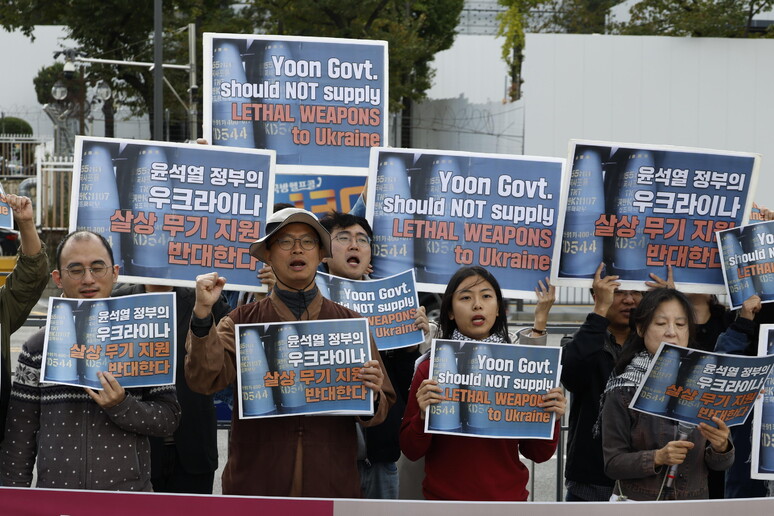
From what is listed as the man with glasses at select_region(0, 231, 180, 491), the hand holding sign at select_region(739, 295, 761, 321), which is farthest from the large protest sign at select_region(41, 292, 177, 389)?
the hand holding sign at select_region(739, 295, 761, 321)

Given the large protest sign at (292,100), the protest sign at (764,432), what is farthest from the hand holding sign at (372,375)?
the large protest sign at (292,100)

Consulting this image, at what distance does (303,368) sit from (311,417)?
22cm

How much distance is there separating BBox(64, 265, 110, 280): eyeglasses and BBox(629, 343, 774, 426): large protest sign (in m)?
2.13

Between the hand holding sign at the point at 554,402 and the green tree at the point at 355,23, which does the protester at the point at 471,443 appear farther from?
the green tree at the point at 355,23

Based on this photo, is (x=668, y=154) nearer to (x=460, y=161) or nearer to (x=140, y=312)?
(x=460, y=161)

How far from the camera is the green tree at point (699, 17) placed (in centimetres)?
2308

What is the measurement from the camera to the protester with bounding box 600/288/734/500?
4.02m

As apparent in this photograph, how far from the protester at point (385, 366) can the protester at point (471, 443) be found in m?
0.59

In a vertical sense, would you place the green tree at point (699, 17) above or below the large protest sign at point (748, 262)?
above

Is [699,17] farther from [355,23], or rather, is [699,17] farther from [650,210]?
[650,210]

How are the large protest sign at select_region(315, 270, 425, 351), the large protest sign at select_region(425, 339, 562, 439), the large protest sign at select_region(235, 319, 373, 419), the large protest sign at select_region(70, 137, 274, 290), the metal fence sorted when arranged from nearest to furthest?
the large protest sign at select_region(235, 319, 373, 419), the large protest sign at select_region(425, 339, 562, 439), the large protest sign at select_region(315, 270, 425, 351), the large protest sign at select_region(70, 137, 274, 290), the metal fence

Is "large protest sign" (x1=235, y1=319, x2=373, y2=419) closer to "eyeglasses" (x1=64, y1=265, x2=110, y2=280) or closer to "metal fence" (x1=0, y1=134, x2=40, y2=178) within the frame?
"eyeglasses" (x1=64, y1=265, x2=110, y2=280)

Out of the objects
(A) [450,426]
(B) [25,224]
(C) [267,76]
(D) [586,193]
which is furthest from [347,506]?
(C) [267,76]

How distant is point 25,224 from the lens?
4297 mm
